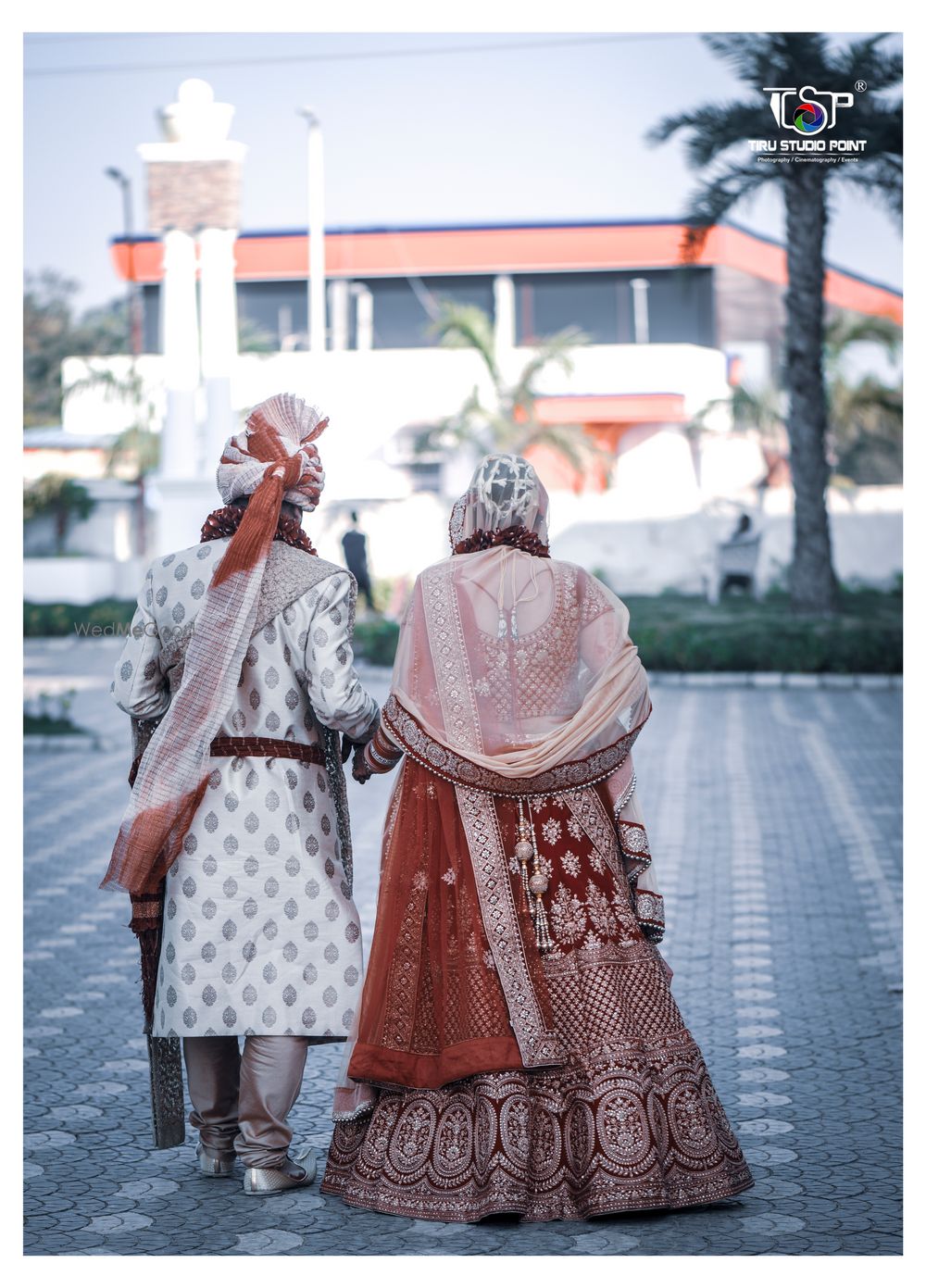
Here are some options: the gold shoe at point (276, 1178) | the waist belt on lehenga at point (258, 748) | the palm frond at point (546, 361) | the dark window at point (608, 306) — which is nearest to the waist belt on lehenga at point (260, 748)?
the waist belt on lehenga at point (258, 748)

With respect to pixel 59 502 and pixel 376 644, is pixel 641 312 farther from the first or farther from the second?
pixel 59 502

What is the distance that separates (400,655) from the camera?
3.30 m

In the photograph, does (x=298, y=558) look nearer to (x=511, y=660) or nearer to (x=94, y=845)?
(x=511, y=660)

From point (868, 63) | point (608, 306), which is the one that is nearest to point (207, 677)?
point (868, 63)

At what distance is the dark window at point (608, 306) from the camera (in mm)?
22391

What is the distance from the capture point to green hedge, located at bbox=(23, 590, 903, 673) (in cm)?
1438

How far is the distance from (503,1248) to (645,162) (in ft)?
42.1

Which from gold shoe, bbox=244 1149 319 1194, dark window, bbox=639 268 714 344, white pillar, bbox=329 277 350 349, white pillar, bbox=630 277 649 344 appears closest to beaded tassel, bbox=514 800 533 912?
gold shoe, bbox=244 1149 319 1194

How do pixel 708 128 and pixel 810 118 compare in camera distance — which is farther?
pixel 708 128

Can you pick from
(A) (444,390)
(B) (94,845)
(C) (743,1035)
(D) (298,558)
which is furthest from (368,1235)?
(A) (444,390)

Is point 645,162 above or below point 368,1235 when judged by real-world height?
above

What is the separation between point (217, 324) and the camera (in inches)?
579

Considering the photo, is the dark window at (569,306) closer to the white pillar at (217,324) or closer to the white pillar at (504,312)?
the white pillar at (504,312)

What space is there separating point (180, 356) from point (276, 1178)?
12.6m
